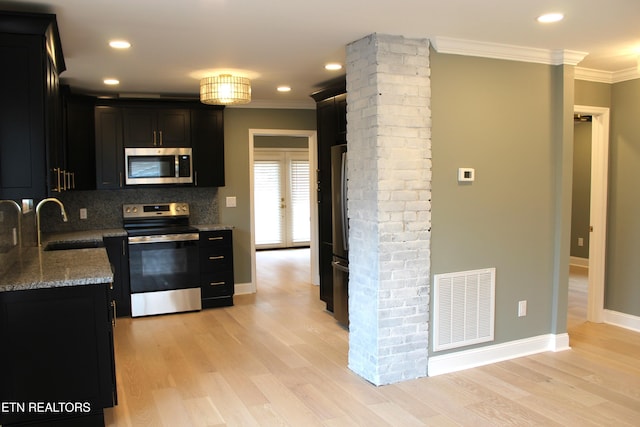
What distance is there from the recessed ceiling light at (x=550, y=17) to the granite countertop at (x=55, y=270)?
3.02 m

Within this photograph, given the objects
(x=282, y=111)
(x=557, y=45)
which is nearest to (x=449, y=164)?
(x=557, y=45)

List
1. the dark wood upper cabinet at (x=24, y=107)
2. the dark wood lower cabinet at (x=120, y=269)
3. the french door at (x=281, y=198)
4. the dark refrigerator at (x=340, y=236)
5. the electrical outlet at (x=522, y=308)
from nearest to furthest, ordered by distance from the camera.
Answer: the dark wood upper cabinet at (x=24, y=107)
the electrical outlet at (x=522, y=308)
the dark refrigerator at (x=340, y=236)
the dark wood lower cabinet at (x=120, y=269)
the french door at (x=281, y=198)

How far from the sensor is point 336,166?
16.2ft

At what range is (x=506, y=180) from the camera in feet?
13.4

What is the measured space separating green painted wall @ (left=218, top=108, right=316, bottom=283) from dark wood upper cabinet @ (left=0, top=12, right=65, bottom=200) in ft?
11.8

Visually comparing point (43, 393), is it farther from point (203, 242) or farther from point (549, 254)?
point (549, 254)

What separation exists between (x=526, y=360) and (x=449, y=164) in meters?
1.70

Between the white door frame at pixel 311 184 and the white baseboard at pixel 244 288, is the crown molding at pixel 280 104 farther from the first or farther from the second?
the white baseboard at pixel 244 288

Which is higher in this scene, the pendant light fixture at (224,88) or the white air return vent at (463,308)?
the pendant light fixture at (224,88)

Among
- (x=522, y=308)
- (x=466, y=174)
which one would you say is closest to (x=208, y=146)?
(x=466, y=174)

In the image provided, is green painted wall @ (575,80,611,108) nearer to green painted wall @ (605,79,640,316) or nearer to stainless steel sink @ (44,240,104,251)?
green painted wall @ (605,79,640,316)

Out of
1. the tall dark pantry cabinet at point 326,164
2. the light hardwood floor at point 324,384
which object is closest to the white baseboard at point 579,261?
the light hardwood floor at point 324,384

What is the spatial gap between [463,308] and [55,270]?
2834 millimetres

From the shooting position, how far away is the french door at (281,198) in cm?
1054
